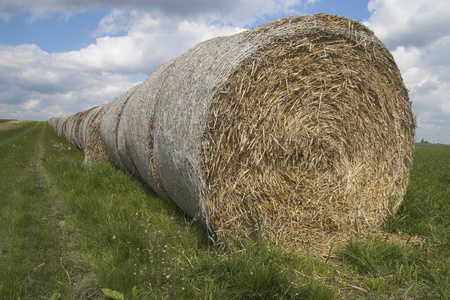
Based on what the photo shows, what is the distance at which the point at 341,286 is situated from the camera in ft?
9.05

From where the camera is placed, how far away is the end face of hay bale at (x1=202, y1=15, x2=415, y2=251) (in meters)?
3.22

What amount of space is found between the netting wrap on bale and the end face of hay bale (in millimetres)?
11

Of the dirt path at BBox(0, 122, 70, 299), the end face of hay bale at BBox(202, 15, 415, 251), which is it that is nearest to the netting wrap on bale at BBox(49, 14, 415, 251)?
the end face of hay bale at BBox(202, 15, 415, 251)

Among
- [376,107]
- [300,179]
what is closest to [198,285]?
[300,179]

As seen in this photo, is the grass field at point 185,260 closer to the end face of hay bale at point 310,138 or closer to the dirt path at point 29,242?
the dirt path at point 29,242

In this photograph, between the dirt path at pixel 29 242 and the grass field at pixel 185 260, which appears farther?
the dirt path at pixel 29 242

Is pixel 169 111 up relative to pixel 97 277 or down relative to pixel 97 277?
up

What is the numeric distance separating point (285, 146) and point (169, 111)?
1300 millimetres

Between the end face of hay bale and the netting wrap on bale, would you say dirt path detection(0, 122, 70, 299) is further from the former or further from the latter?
the end face of hay bale

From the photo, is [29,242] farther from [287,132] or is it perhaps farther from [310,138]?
[310,138]

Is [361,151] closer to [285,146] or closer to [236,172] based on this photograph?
[285,146]

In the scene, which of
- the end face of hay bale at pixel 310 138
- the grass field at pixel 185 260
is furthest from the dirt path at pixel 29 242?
the end face of hay bale at pixel 310 138

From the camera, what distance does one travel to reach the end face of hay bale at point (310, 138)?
322cm

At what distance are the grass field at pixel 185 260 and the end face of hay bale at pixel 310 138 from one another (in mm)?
326
